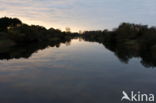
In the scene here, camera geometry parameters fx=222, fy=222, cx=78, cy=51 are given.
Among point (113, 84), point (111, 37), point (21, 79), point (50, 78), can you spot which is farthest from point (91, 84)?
point (111, 37)

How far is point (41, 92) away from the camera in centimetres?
1488

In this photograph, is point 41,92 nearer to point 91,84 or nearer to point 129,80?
point 91,84

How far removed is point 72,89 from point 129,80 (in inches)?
236

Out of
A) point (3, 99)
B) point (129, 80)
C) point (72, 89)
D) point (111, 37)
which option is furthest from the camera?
point (111, 37)

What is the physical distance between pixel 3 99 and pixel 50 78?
22.4 feet

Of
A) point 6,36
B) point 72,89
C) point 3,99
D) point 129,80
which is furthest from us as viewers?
point 6,36

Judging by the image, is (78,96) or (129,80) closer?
(78,96)

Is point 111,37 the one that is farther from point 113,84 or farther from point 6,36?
point 113,84

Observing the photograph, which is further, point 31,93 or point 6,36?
point 6,36

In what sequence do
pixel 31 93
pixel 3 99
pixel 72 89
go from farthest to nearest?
pixel 72 89 → pixel 31 93 → pixel 3 99

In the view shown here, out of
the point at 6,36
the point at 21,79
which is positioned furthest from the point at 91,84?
the point at 6,36

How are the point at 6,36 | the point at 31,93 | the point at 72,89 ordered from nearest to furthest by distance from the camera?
the point at 31,93
the point at 72,89
the point at 6,36

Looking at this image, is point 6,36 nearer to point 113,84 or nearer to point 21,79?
point 21,79

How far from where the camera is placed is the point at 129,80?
1922 centimetres
